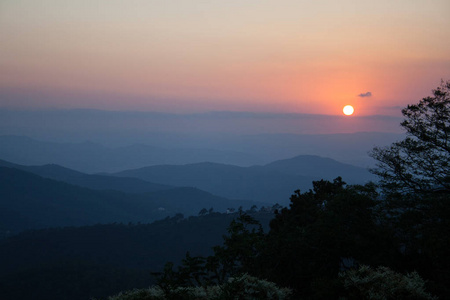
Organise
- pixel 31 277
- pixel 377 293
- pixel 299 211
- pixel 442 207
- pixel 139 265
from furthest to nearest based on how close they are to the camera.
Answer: pixel 139 265, pixel 31 277, pixel 299 211, pixel 442 207, pixel 377 293

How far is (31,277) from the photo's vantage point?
78.3 metres

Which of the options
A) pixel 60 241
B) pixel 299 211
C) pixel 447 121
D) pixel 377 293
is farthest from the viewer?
pixel 60 241

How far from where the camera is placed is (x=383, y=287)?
8453 millimetres

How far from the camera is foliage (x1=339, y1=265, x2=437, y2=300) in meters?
8.34

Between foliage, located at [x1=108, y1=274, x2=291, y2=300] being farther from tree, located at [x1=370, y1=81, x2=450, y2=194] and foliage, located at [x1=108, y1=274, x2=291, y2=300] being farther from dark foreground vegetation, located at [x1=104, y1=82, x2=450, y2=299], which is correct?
tree, located at [x1=370, y1=81, x2=450, y2=194]

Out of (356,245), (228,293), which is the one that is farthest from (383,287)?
(356,245)

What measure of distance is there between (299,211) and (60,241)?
111340 mm

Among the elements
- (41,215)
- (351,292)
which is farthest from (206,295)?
(41,215)

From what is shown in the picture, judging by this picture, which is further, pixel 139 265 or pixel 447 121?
pixel 139 265

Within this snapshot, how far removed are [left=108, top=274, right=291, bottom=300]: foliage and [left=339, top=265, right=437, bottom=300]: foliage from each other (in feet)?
5.24

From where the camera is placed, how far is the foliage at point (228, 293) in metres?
8.48

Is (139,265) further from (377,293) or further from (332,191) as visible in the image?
(377,293)

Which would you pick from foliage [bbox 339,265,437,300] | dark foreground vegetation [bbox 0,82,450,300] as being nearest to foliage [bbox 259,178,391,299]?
dark foreground vegetation [bbox 0,82,450,300]

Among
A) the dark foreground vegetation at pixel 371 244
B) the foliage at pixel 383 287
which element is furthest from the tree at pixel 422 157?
the foliage at pixel 383 287
